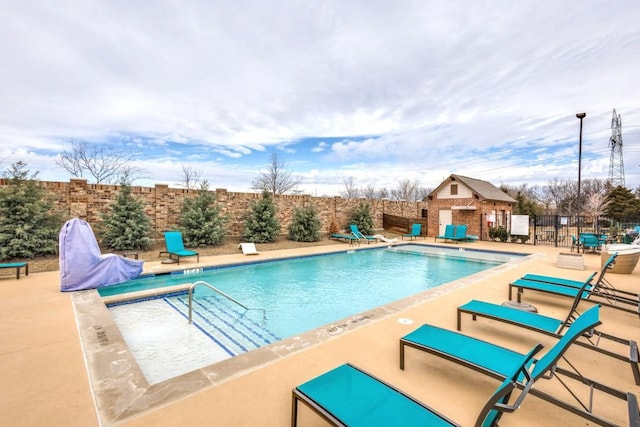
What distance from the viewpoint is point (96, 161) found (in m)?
20.2

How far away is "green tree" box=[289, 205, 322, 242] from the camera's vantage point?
1442 cm

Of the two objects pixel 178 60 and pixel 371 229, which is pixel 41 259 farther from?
pixel 371 229

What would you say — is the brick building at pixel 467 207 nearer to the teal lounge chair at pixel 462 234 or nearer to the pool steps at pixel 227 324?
the teal lounge chair at pixel 462 234

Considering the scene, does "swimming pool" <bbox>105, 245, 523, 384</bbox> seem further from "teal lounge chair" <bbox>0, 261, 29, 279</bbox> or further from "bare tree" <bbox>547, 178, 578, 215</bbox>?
"bare tree" <bbox>547, 178, 578, 215</bbox>

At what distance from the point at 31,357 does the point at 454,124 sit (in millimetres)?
19306

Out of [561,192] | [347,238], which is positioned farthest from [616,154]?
[347,238]

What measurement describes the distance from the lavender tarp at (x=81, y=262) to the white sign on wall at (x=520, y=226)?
16.7 m

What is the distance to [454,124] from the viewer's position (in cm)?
1703

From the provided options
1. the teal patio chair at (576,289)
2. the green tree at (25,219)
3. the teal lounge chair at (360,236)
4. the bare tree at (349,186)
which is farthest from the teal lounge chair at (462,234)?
the bare tree at (349,186)

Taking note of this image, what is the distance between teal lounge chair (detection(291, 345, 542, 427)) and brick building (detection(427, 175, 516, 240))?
1607 cm

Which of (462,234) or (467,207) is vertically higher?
(467,207)

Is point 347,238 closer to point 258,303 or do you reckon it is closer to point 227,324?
point 258,303

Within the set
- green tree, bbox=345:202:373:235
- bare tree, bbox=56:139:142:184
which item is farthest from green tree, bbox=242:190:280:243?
bare tree, bbox=56:139:142:184

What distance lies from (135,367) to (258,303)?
334cm
